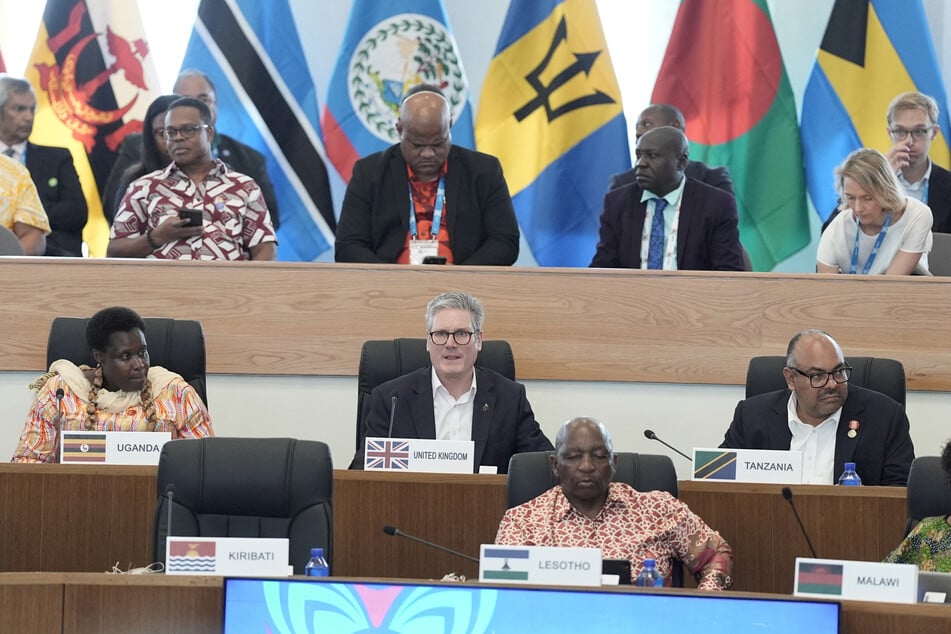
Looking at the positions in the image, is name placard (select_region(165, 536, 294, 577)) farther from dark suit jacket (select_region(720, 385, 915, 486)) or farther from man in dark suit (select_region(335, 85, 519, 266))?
man in dark suit (select_region(335, 85, 519, 266))

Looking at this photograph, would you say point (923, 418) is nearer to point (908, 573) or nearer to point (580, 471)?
point (580, 471)

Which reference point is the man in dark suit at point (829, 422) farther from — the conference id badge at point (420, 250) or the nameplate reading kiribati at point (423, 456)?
the conference id badge at point (420, 250)

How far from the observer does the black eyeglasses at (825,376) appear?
450cm

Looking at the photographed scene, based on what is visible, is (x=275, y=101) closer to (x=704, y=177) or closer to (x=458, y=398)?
(x=704, y=177)

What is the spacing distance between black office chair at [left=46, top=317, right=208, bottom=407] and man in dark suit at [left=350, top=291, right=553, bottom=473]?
1.87ft

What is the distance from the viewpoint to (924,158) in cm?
606

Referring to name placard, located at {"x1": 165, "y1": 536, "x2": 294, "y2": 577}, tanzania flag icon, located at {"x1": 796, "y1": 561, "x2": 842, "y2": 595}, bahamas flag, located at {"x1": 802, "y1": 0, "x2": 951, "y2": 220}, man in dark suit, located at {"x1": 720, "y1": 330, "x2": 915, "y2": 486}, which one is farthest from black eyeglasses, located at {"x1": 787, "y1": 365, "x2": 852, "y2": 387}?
bahamas flag, located at {"x1": 802, "y1": 0, "x2": 951, "y2": 220}

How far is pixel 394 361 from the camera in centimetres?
493

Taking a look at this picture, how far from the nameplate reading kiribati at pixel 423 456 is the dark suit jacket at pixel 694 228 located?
1.60 meters

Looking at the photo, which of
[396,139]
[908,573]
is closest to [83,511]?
[908,573]

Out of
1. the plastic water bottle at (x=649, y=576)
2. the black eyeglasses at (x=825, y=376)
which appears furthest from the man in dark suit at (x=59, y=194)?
the plastic water bottle at (x=649, y=576)

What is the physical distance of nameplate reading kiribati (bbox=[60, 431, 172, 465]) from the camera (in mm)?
4277

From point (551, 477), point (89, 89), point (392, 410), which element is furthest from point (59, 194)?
point (551, 477)

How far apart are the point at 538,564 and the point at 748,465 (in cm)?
148
